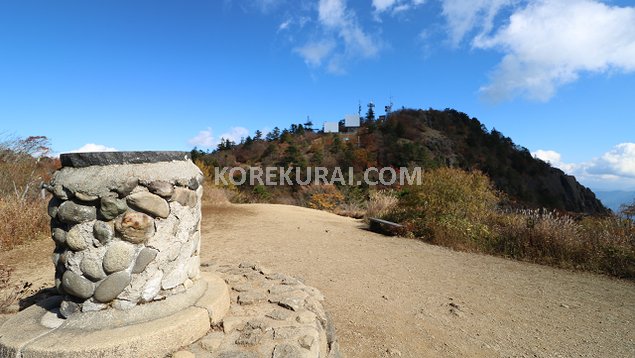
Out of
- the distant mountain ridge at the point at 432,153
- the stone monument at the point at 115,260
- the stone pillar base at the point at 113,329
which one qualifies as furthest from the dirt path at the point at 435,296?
the distant mountain ridge at the point at 432,153

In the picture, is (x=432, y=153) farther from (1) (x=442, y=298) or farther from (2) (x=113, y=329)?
(2) (x=113, y=329)

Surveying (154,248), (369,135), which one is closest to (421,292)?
(154,248)

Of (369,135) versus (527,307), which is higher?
(369,135)

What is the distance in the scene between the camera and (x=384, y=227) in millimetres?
7965

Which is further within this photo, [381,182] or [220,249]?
[381,182]

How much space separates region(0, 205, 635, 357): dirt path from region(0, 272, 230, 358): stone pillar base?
1382 mm

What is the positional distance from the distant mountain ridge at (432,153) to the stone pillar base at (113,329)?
843 inches

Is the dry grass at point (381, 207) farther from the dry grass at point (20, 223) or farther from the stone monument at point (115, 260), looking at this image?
the stone monument at point (115, 260)

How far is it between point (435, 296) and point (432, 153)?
2586 centimetres

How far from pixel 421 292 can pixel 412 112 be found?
115 ft

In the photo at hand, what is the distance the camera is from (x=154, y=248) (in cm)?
206

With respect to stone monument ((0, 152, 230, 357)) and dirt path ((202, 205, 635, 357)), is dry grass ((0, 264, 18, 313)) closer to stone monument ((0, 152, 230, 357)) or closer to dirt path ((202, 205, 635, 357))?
stone monument ((0, 152, 230, 357))

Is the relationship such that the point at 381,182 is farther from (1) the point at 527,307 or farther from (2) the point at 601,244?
(1) the point at 527,307

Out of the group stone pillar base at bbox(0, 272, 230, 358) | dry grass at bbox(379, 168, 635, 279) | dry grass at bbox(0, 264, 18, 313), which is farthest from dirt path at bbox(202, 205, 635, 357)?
dry grass at bbox(0, 264, 18, 313)
